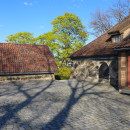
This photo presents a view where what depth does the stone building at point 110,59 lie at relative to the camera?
9.85 meters

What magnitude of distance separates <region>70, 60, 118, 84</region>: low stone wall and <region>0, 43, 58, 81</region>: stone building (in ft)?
7.70

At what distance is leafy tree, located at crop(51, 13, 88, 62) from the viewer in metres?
22.7

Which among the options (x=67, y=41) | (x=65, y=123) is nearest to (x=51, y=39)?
(x=67, y=41)

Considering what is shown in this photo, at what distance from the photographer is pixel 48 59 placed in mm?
17031

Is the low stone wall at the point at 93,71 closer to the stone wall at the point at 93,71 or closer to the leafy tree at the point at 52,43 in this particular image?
the stone wall at the point at 93,71

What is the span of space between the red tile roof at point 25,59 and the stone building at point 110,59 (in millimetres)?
2746

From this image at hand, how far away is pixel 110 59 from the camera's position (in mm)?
13078

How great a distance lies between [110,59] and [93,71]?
237 centimetres

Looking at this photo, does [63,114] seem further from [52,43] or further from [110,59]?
[52,43]

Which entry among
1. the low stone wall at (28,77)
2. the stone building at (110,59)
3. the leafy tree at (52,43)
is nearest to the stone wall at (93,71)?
the stone building at (110,59)

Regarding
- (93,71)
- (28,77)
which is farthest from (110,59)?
(28,77)

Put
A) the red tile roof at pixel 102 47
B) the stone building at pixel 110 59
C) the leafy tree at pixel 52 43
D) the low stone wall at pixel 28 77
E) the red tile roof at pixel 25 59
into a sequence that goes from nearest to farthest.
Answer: the stone building at pixel 110 59 → the red tile roof at pixel 102 47 → the low stone wall at pixel 28 77 → the red tile roof at pixel 25 59 → the leafy tree at pixel 52 43

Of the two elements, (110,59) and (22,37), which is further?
(22,37)

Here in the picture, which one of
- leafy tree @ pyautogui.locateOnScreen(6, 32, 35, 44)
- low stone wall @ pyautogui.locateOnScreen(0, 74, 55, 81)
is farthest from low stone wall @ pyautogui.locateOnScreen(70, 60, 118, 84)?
leafy tree @ pyautogui.locateOnScreen(6, 32, 35, 44)
